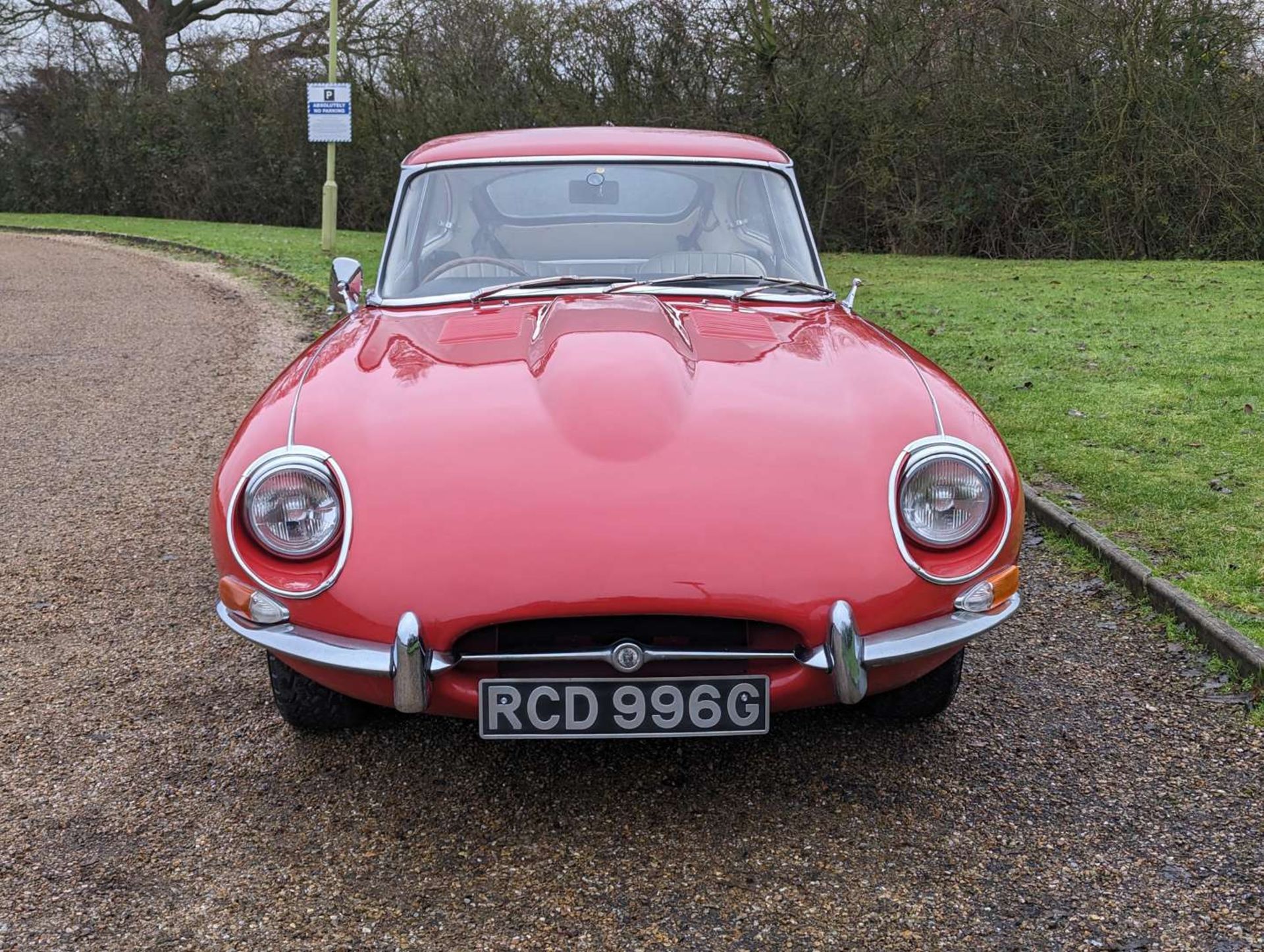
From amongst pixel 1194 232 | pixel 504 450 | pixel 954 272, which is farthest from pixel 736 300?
pixel 1194 232

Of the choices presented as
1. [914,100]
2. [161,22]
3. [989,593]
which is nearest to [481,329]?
[989,593]

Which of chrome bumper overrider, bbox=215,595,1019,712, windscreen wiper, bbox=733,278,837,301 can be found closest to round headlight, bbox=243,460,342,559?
chrome bumper overrider, bbox=215,595,1019,712

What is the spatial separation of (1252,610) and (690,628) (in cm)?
225

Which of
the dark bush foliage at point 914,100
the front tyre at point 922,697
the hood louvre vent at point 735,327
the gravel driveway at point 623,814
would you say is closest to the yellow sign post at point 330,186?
the dark bush foliage at point 914,100

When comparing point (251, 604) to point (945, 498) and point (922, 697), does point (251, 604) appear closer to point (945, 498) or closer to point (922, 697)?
point (945, 498)

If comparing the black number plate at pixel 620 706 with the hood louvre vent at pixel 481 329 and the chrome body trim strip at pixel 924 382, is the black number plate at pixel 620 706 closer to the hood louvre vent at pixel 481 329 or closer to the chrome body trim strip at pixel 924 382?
the chrome body trim strip at pixel 924 382

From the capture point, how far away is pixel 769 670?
8.19 feet

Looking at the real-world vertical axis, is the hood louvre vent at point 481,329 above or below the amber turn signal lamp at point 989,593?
above

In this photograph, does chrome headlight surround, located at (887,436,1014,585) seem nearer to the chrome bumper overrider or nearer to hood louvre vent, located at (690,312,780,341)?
the chrome bumper overrider

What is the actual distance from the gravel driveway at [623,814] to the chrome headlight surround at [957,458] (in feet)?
1.93

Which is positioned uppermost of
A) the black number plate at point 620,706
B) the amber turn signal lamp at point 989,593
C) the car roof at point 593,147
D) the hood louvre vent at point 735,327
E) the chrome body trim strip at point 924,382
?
the car roof at point 593,147

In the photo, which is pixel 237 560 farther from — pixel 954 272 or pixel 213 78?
pixel 213 78

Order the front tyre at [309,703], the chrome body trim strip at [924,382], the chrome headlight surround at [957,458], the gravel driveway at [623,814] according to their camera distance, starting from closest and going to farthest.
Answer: the gravel driveway at [623,814] < the chrome headlight surround at [957,458] < the chrome body trim strip at [924,382] < the front tyre at [309,703]

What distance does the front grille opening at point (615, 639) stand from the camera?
245cm
